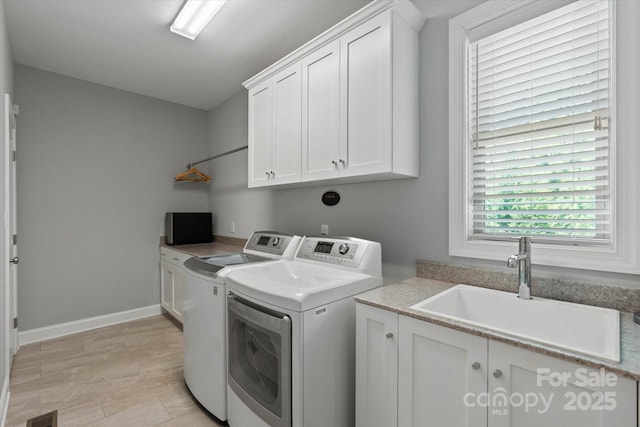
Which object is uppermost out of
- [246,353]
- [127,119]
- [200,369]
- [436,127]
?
[127,119]

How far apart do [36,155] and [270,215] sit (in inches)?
94.2

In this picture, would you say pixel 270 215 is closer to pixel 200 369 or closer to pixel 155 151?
pixel 200 369

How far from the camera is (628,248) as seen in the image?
48.9 inches

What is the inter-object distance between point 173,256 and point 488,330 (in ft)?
10.6

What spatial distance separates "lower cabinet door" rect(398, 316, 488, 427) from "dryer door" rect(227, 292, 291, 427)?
51 cm

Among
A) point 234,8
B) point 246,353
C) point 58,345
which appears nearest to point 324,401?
point 246,353

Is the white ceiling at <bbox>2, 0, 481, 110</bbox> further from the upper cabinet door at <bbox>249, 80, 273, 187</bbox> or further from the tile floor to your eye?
the tile floor

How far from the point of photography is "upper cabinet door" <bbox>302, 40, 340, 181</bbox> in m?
1.95

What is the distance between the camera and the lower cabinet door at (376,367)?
1.31m

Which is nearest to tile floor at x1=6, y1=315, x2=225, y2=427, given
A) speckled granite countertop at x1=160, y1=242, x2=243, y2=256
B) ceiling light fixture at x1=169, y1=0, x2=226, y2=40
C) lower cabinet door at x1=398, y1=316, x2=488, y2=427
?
speckled granite countertop at x1=160, y1=242, x2=243, y2=256

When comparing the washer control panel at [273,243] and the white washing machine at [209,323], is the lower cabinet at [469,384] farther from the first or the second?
the washer control panel at [273,243]

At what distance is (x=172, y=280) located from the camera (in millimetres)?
3467

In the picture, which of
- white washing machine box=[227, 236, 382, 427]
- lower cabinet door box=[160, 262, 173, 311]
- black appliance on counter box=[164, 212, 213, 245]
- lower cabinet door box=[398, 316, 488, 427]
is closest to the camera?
lower cabinet door box=[398, 316, 488, 427]

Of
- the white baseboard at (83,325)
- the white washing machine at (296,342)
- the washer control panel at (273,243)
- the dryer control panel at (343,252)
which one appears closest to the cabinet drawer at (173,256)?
the white baseboard at (83,325)
